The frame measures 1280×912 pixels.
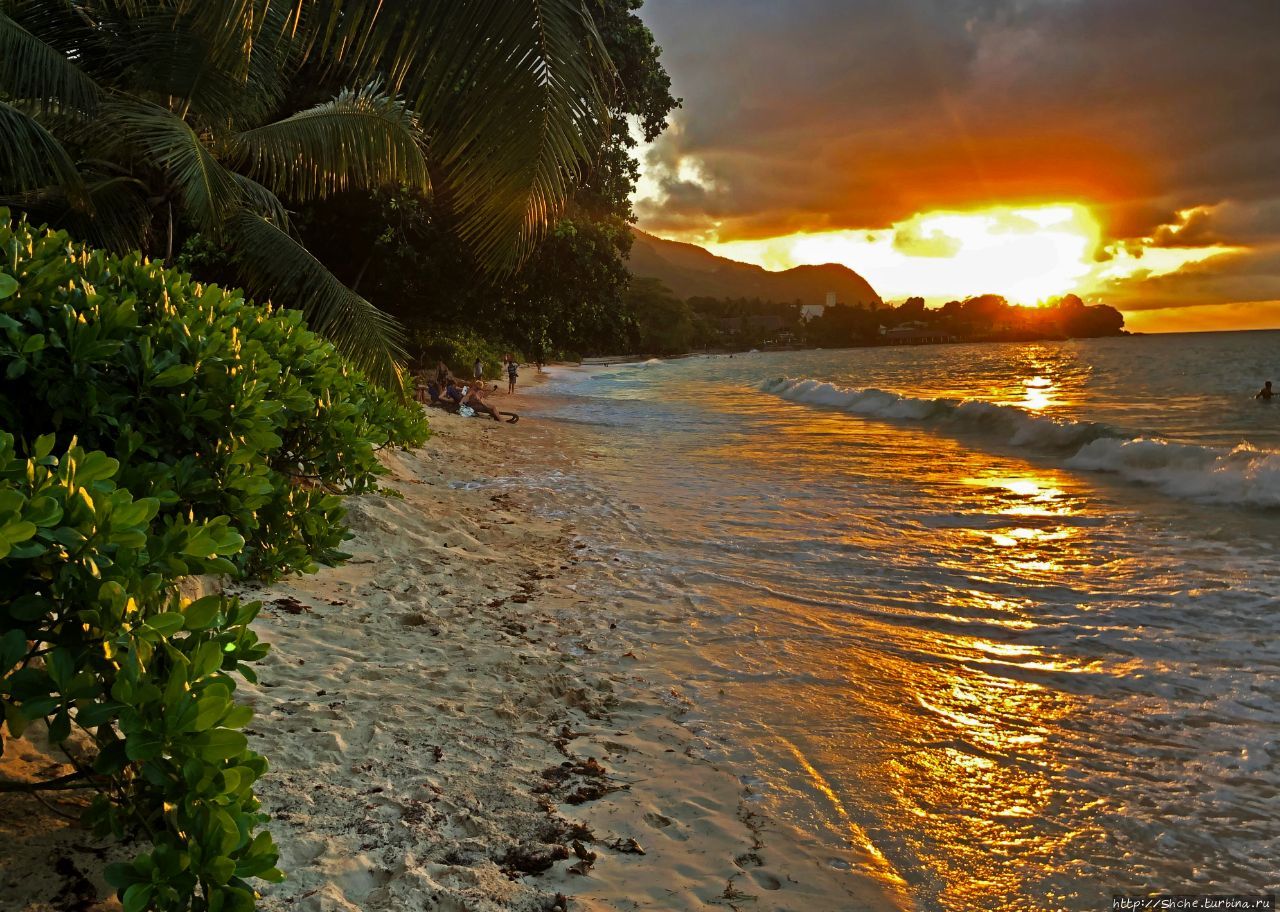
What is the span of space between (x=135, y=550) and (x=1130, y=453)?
15.7 meters

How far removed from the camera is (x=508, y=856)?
2.77 m

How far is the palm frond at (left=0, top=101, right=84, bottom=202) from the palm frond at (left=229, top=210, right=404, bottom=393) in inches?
68.6

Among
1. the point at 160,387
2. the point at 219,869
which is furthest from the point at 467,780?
the point at 160,387

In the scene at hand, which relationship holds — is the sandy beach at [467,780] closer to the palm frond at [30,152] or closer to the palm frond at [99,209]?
the palm frond at [30,152]

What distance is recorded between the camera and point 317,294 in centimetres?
901

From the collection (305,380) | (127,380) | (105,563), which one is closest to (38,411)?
(127,380)

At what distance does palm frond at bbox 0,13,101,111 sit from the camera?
8031mm

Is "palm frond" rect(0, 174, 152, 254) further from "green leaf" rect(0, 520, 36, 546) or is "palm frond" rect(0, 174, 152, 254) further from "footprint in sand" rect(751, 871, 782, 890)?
"footprint in sand" rect(751, 871, 782, 890)

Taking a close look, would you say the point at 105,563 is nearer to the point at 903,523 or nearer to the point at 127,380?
the point at 127,380

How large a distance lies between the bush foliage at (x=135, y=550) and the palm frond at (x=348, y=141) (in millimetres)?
6166

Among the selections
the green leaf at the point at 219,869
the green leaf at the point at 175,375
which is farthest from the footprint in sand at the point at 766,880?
the green leaf at the point at 175,375

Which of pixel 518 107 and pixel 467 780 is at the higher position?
pixel 518 107

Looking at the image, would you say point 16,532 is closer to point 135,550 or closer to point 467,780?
point 135,550

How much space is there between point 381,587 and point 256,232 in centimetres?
613
